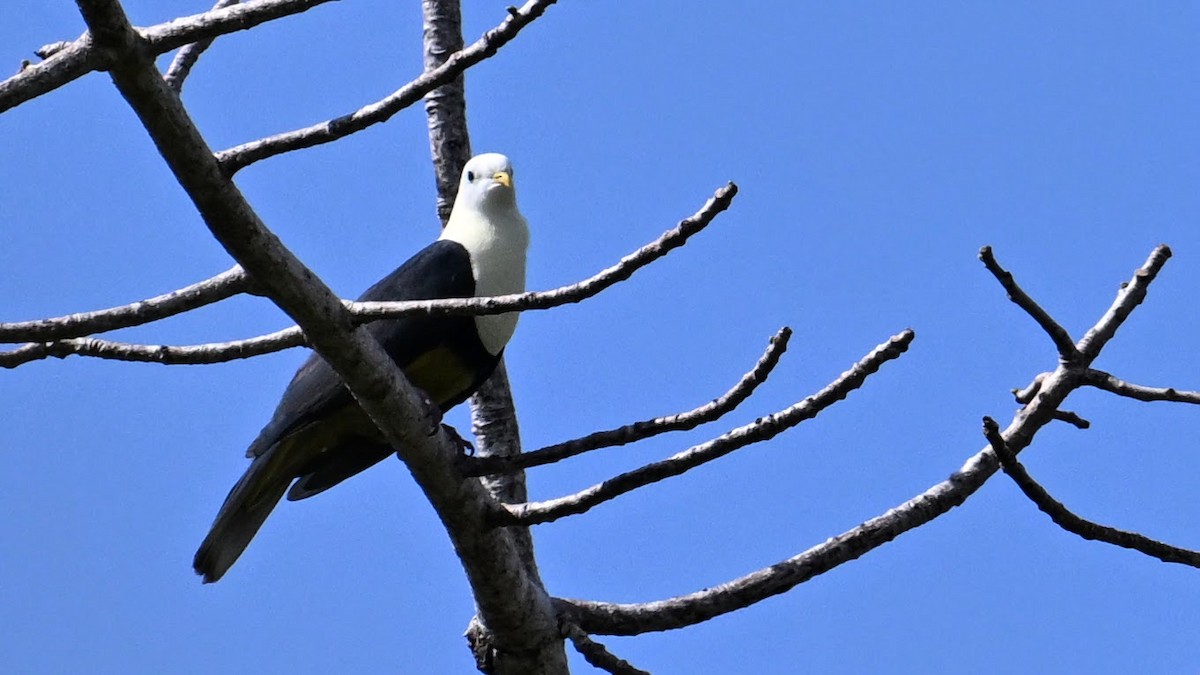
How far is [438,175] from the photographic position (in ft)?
17.1

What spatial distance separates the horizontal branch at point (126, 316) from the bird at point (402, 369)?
4.02 ft

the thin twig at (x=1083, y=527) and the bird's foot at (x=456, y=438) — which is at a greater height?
the bird's foot at (x=456, y=438)

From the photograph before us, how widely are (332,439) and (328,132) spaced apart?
1.90 metres

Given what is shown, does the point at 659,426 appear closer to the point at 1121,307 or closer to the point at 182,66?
the point at 1121,307

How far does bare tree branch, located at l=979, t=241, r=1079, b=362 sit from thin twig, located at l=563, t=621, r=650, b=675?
118 cm

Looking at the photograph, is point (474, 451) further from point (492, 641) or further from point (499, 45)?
point (499, 45)

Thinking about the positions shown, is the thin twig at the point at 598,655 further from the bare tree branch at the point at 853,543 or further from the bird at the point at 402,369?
the bird at the point at 402,369

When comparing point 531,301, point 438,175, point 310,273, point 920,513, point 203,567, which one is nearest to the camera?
point 531,301

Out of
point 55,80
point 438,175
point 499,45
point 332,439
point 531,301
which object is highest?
point 438,175

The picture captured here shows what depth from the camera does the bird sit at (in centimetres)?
425

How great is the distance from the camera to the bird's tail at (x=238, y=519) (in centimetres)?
425

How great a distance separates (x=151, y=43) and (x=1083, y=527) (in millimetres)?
2006

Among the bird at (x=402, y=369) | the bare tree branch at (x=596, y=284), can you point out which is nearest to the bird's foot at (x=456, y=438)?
the bird at (x=402, y=369)

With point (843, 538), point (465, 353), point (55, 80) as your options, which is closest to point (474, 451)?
point (465, 353)
